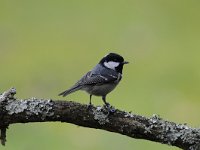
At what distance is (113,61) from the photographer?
18.1 feet

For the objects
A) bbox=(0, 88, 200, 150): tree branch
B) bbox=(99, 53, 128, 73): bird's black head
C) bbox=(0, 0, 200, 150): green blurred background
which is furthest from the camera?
bbox=(0, 0, 200, 150): green blurred background

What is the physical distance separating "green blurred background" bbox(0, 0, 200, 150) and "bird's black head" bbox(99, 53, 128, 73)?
264 cm

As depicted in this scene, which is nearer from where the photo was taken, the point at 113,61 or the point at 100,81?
the point at 100,81

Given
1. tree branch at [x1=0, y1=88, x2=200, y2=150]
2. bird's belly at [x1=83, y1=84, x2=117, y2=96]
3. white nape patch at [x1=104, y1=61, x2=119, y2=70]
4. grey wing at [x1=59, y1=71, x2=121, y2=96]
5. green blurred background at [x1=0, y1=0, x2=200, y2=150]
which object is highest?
green blurred background at [x1=0, y1=0, x2=200, y2=150]

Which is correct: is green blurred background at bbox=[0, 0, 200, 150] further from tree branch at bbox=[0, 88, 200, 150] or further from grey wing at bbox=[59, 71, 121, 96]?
tree branch at bbox=[0, 88, 200, 150]

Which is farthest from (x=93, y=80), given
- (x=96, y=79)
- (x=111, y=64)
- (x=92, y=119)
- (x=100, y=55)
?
(x=100, y=55)

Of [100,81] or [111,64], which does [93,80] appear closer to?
→ [100,81]

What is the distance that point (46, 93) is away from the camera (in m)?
9.90

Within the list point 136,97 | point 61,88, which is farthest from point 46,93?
point 136,97

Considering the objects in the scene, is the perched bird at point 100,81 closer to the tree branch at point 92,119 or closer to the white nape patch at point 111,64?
the white nape patch at point 111,64

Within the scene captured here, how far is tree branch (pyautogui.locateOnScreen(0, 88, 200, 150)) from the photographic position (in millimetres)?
4160

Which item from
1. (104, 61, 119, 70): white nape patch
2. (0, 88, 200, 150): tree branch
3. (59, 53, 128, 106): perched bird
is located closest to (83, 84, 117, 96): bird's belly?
(59, 53, 128, 106): perched bird

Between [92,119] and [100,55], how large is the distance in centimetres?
730

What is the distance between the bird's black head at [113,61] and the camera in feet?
17.9
